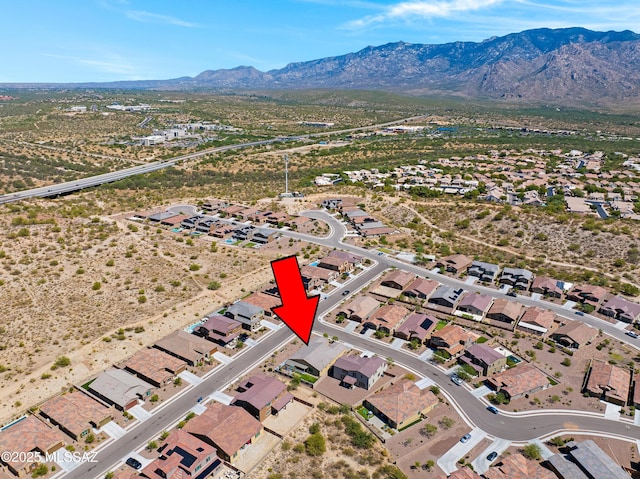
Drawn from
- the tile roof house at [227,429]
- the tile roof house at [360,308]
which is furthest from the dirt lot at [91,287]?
the tile roof house at [227,429]

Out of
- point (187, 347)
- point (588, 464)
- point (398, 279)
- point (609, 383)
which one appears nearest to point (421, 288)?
point (398, 279)

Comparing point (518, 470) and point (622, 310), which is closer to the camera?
point (518, 470)

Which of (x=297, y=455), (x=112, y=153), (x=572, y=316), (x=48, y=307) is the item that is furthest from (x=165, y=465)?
(x=112, y=153)

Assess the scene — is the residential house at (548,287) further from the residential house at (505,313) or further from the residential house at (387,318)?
the residential house at (387,318)

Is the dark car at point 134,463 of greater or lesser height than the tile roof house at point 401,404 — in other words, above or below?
below

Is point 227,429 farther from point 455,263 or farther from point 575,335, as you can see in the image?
point 455,263

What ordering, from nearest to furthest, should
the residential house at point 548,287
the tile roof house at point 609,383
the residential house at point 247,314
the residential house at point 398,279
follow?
the tile roof house at point 609,383, the residential house at point 247,314, the residential house at point 548,287, the residential house at point 398,279

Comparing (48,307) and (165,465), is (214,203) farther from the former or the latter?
(165,465)
